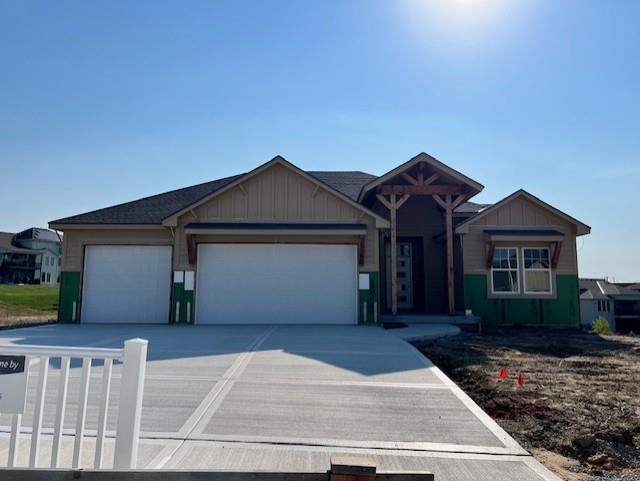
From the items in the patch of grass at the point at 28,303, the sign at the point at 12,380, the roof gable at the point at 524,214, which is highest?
the roof gable at the point at 524,214

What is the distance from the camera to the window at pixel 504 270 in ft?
47.6

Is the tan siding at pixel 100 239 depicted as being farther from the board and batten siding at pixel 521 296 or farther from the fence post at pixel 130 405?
the fence post at pixel 130 405

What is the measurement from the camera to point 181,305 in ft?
45.1

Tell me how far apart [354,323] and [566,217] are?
7.70 metres

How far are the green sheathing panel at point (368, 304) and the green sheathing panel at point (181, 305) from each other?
5232 millimetres

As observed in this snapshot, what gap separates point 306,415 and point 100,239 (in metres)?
12.2

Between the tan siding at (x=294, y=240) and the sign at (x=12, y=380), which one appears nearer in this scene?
the sign at (x=12, y=380)

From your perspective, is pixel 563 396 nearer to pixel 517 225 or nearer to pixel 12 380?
pixel 12 380

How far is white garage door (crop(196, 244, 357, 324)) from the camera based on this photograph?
13.7 metres

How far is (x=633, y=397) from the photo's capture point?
5.56 m

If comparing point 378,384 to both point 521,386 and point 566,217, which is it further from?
point 566,217

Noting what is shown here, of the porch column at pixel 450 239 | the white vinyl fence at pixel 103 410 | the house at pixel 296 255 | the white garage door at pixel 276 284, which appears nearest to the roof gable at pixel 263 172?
the house at pixel 296 255

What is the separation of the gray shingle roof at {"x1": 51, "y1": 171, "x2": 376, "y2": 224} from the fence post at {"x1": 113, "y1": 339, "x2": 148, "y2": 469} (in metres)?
11.7

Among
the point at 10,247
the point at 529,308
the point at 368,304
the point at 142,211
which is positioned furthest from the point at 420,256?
the point at 10,247
